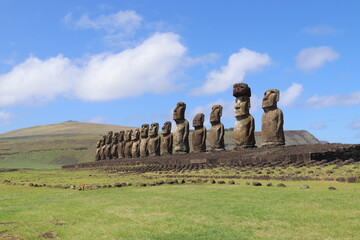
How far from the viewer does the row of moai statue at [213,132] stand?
67.3 ft

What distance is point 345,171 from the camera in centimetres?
1222

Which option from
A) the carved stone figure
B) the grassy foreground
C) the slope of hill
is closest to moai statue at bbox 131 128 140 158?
the carved stone figure

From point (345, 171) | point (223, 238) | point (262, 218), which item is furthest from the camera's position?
point (345, 171)

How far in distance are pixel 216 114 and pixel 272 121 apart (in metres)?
5.54

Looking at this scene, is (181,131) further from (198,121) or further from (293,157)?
(293,157)

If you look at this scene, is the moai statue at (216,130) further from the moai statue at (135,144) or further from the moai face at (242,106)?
the moai statue at (135,144)

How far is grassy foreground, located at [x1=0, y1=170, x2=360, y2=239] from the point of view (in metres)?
5.43

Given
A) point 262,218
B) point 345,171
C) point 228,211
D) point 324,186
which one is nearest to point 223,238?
point 262,218

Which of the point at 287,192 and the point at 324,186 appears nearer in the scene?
the point at 287,192

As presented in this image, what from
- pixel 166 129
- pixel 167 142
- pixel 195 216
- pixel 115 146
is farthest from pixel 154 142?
pixel 195 216

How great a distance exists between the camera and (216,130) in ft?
81.3

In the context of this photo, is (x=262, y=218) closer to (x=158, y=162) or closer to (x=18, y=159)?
(x=158, y=162)

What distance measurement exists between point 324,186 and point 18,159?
67.8 meters

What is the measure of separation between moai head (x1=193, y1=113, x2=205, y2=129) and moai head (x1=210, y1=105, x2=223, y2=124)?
1.62 m
